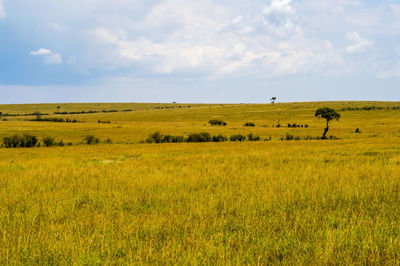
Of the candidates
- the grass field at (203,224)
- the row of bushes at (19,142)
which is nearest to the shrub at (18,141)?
the row of bushes at (19,142)

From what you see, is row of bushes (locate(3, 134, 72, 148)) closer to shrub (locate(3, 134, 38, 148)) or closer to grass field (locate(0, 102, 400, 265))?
shrub (locate(3, 134, 38, 148))

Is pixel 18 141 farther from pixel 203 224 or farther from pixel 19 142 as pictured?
pixel 203 224

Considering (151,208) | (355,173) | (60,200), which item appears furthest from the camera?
(355,173)

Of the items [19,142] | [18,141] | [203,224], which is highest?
[203,224]

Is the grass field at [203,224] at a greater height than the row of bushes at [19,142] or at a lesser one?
greater

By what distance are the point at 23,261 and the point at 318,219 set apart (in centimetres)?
471

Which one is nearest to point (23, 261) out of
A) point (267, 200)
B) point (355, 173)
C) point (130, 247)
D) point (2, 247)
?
point (2, 247)

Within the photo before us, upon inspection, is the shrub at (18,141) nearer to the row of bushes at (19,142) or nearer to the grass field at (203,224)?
the row of bushes at (19,142)

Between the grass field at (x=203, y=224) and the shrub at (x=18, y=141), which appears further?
the shrub at (x=18, y=141)

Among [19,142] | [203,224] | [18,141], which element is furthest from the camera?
[19,142]

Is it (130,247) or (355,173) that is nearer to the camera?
(130,247)

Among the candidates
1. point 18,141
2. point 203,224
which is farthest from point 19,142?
point 203,224

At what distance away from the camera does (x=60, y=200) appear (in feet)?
21.0

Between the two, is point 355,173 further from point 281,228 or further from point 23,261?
point 23,261
